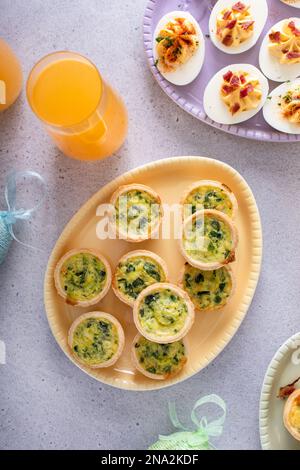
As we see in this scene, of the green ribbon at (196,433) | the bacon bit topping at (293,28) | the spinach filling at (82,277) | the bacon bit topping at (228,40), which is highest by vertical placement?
the bacon bit topping at (293,28)

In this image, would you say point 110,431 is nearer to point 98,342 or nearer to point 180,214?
point 98,342

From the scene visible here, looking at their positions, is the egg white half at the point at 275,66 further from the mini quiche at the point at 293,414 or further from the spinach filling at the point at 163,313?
the mini quiche at the point at 293,414

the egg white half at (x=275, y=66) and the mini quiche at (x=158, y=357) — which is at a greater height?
the egg white half at (x=275, y=66)

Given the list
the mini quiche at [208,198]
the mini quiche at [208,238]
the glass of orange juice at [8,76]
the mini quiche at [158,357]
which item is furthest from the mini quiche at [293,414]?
the glass of orange juice at [8,76]

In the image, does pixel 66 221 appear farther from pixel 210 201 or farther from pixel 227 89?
pixel 227 89

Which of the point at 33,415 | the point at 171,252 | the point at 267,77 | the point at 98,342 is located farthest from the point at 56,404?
the point at 267,77
